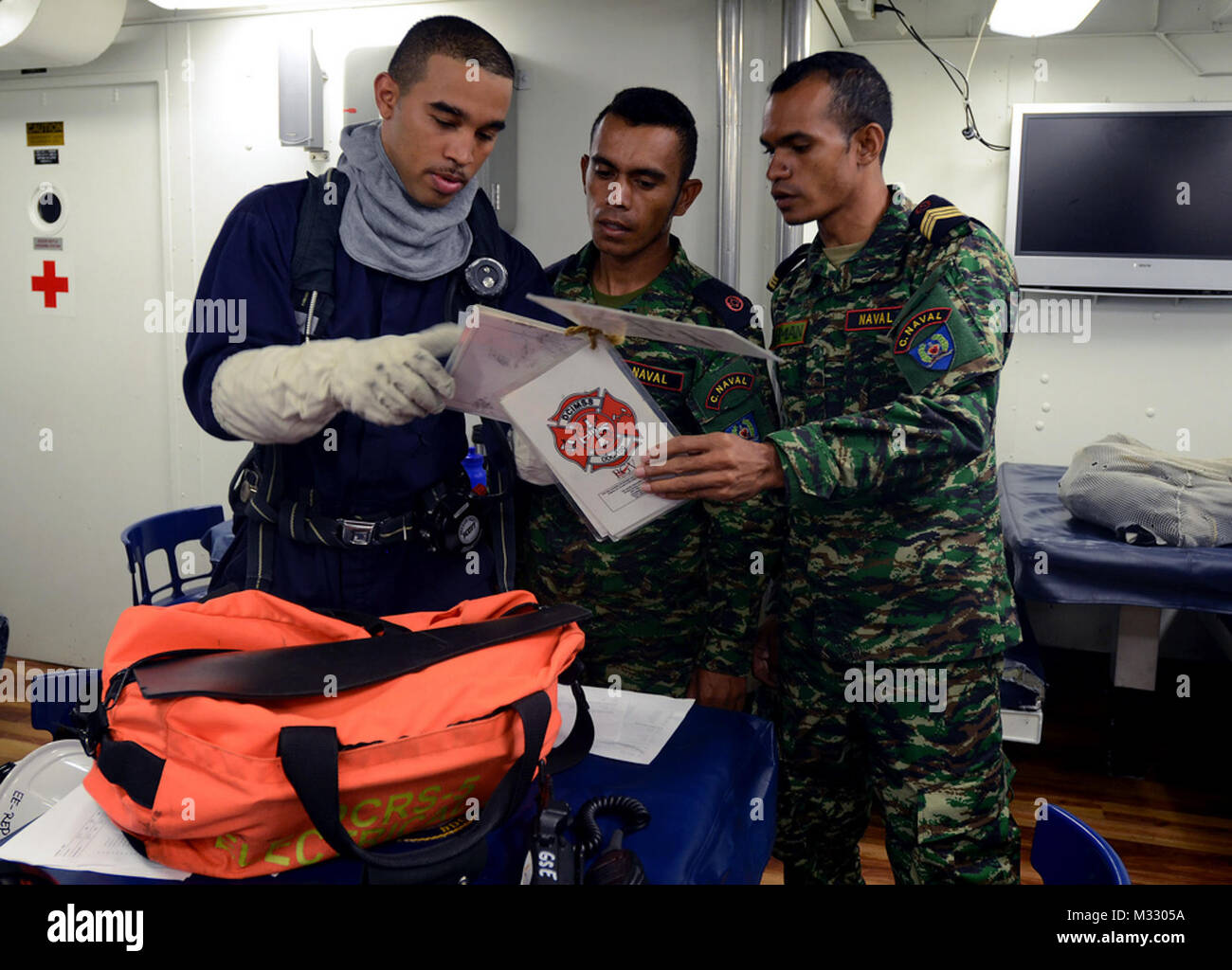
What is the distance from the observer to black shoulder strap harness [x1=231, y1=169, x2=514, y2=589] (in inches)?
54.6

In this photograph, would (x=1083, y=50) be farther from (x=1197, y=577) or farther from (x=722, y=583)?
(x=722, y=583)

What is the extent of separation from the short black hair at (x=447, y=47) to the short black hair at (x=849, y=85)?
0.49 m

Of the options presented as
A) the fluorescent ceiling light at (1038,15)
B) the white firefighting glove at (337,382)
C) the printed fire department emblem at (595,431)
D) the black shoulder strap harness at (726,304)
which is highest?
the fluorescent ceiling light at (1038,15)

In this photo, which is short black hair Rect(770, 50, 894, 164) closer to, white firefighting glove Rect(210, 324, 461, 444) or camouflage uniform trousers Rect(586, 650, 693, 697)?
white firefighting glove Rect(210, 324, 461, 444)

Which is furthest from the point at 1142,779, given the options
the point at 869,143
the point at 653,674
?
the point at 869,143

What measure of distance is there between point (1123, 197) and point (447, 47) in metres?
3.14

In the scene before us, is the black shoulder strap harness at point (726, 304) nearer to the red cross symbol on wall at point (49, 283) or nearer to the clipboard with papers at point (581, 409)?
the clipboard with papers at point (581, 409)

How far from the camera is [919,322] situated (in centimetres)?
140

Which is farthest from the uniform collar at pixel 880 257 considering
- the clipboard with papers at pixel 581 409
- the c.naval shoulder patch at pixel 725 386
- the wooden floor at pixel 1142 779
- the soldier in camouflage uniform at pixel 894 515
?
the wooden floor at pixel 1142 779

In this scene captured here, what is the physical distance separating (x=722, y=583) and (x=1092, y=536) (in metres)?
1.58

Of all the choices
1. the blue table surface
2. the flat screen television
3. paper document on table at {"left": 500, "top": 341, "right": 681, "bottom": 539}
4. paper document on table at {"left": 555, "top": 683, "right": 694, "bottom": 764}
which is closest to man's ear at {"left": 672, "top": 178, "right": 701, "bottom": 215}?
paper document on table at {"left": 500, "top": 341, "right": 681, "bottom": 539}

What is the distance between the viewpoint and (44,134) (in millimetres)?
3580

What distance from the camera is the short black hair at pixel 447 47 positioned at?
1.46 m

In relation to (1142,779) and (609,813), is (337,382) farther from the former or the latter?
(1142,779)
